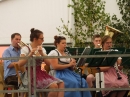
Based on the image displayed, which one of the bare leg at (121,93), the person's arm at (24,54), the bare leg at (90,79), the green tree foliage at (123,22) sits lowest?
the bare leg at (121,93)

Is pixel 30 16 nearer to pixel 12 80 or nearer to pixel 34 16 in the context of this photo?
pixel 34 16

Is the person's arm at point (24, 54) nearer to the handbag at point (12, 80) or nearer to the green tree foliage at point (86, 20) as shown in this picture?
the handbag at point (12, 80)

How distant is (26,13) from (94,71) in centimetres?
566

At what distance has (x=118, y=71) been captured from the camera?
32.8 ft

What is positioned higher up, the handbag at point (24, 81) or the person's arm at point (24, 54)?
the person's arm at point (24, 54)

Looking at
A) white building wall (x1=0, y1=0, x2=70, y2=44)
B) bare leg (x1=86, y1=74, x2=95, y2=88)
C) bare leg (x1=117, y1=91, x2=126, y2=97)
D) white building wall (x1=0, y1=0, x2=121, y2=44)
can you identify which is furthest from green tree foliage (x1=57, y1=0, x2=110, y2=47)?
bare leg (x1=117, y1=91, x2=126, y2=97)

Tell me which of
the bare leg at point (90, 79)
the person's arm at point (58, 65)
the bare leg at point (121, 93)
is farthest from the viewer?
the bare leg at point (90, 79)

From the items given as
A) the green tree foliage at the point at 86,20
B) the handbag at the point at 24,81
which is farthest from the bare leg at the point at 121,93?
the green tree foliage at the point at 86,20

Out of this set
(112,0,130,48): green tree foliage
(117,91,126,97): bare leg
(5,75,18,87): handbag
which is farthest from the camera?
(112,0,130,48): green tree foliage

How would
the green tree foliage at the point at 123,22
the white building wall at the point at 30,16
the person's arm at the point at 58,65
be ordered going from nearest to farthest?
1. the person's arm at the point at 58,65
2. the green tree foliage at the point at 123,22
3. the white building wall at the point at 30,16

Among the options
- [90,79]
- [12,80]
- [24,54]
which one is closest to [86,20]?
[90,79]

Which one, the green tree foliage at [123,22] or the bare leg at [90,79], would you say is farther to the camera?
the green tree foliage at [123,22]

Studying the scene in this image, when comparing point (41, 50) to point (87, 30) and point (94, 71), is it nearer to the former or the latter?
point (94, 71)

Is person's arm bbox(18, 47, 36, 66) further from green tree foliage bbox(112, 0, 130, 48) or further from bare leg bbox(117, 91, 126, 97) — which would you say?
green tree foliage bbox(112, 0, 130, 48)
